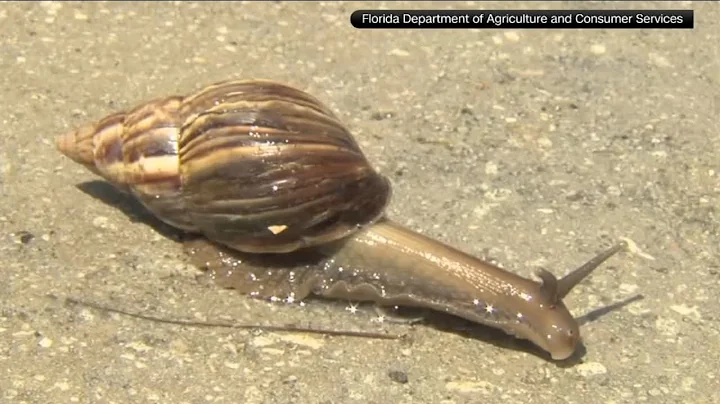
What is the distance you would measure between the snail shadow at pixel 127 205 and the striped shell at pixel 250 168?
17 centimetres

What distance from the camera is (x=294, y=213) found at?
134 inches

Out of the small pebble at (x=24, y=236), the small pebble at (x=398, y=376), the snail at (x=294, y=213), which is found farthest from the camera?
the small pebble at (x=24, y=236)

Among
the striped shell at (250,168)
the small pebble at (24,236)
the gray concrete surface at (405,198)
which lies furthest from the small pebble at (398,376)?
the small pebble at (24,236)

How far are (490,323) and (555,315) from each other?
18 cm

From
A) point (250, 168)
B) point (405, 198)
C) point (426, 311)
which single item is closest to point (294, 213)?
point (250, 168)

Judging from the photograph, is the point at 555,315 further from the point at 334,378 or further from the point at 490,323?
the point at 334,378

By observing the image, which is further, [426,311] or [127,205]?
[127,205]

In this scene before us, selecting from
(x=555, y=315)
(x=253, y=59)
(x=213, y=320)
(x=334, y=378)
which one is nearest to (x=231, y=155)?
(x=213, y=320)

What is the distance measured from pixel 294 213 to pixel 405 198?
68cm

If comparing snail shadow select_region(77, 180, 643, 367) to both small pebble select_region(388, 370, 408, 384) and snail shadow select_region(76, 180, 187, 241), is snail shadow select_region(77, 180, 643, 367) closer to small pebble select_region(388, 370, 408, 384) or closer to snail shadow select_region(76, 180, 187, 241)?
snail shadow select_region(76, 180, 187, 241)

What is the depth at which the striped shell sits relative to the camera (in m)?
3.38

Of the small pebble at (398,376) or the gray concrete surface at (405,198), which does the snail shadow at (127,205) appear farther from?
the small pebble at (398,376)

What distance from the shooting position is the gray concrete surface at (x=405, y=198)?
3.29m

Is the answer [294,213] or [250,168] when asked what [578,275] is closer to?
[294,213]
